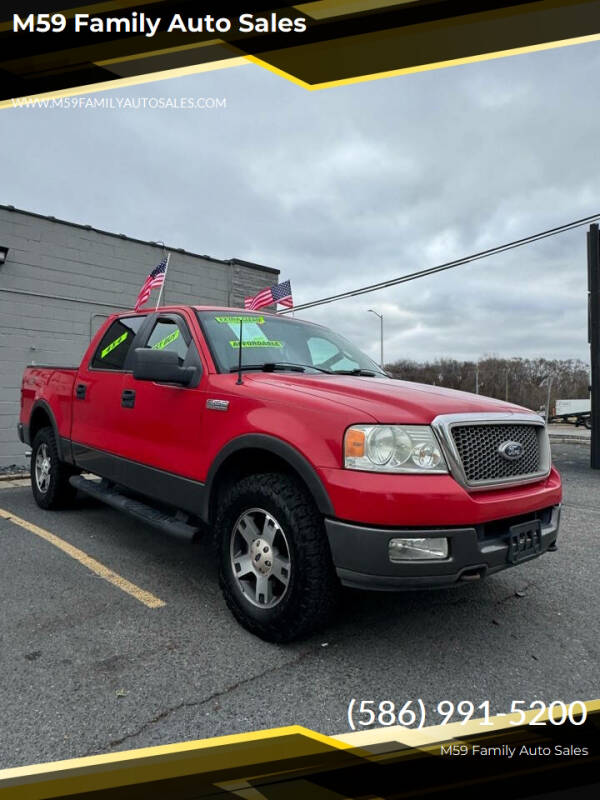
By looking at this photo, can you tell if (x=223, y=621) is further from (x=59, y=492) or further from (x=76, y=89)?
→ (x=76, y=89)

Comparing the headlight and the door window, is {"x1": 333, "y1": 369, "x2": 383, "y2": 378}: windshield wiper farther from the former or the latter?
the headlight

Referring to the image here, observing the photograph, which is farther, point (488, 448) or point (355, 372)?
point (355, 372)

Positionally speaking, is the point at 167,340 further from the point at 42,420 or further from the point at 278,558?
the point at 42,420

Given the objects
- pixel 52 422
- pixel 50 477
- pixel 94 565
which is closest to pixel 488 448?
pixel 94 565

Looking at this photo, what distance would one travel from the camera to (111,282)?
10.4 metres

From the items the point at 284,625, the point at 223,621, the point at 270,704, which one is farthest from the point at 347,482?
the point at 223,621

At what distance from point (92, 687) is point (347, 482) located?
4.88 feet

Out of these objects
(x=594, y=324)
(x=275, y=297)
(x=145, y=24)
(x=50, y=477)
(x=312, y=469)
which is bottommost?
(x=50, y=477)

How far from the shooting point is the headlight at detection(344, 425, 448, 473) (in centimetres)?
248

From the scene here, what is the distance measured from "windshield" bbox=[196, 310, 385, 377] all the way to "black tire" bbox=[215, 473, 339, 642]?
37.2 inches

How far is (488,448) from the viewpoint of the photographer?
274 centimetres

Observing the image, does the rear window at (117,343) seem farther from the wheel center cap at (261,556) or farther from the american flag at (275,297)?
the american flag at (275,297)

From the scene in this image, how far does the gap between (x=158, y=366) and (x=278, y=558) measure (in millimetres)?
1397

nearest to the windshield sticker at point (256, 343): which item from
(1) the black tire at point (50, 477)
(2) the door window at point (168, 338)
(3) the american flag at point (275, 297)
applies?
(2) the door window at point (168, 338)
